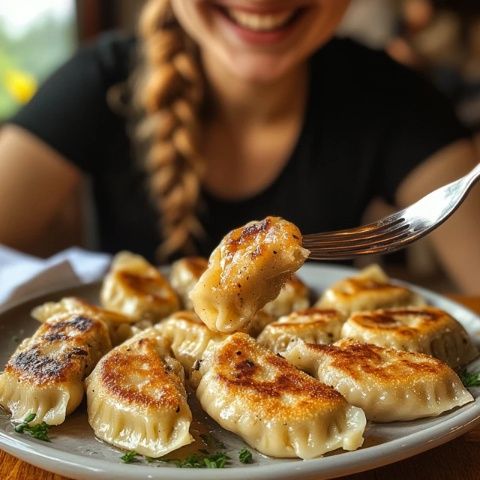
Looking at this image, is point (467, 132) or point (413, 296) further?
point (467, 132)

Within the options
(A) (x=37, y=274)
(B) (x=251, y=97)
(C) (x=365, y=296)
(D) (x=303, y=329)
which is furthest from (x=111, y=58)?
(D) (x=303, y=329)

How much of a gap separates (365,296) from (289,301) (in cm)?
17

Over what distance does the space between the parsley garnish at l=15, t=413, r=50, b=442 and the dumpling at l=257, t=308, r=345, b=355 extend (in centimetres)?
45

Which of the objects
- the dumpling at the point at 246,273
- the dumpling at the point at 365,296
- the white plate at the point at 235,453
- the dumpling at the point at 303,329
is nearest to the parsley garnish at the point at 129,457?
the white plate at the point at 235,453

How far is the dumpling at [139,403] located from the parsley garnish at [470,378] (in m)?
0.49

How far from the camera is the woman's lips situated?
220cm

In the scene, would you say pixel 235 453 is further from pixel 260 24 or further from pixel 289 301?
pixel 260 24

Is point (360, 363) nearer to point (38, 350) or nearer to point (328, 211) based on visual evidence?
point (38, 350)

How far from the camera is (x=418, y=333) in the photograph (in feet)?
4.41

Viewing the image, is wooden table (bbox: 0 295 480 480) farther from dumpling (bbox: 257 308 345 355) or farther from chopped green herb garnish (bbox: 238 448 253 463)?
dumpling (bbox: 257 308 345 355)

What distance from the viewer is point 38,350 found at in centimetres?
124

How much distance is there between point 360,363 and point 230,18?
4.66 ft

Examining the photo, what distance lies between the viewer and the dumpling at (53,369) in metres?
1.13

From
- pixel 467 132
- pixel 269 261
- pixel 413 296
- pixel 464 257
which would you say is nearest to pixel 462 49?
pixel 467 132
